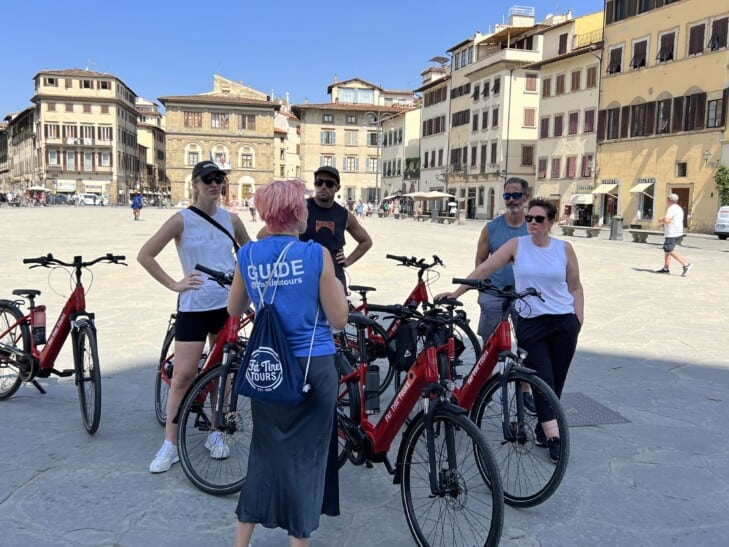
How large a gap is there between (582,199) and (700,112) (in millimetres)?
9688

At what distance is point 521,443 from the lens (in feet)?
12.4

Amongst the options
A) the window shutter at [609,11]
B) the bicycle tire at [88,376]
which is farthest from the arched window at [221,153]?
the bicycle tire at [88,376]

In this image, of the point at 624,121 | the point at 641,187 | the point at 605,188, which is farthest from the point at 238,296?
the point at 605,188

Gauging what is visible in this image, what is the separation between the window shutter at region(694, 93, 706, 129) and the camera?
1378 inches

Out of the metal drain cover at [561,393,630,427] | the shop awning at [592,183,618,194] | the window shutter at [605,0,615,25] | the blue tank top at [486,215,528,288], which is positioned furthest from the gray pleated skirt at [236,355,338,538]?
the window shutter at [605,0,615,25]

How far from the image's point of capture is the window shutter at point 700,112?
115 ft

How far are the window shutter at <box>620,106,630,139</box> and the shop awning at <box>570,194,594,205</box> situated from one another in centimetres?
425

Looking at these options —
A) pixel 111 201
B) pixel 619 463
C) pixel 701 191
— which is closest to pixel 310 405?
pixel 619 463

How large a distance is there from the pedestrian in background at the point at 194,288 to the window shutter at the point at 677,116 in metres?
37.2

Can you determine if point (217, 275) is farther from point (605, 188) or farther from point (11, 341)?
point (605, 188)

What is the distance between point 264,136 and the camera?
8262cm

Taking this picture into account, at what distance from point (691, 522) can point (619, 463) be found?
774 mm

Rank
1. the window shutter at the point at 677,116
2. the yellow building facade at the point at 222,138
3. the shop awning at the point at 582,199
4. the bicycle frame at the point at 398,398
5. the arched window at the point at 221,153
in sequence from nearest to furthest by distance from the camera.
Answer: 1. the bicycle frame at the point at 398,398
2. the window shutter at the point at 677,116
3. the shop awning at the point at 582,199
4. the yellow building facade at the point at 222,138
5. the arched window at the point at 221,153

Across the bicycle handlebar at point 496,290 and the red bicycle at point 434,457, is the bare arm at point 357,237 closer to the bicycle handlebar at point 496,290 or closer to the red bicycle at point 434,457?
the bicycle handlebar at point 496,290
